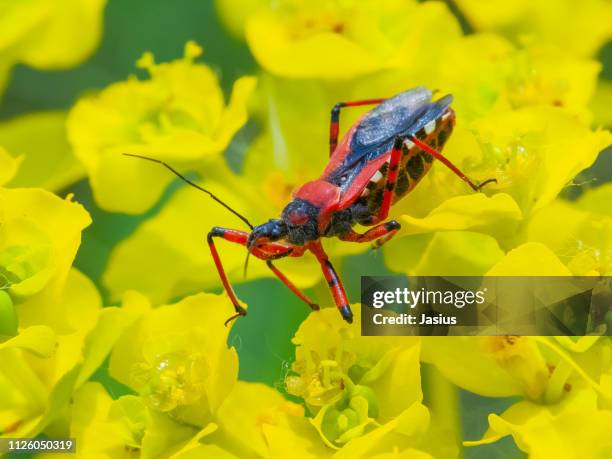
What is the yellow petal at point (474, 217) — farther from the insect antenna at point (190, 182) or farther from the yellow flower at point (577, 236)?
the insect antenna at point (190, 182)

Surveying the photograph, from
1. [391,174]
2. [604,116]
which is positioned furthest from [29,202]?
[604,116]

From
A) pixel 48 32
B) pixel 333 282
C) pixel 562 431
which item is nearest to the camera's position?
pixel 562 431

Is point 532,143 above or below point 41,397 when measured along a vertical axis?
above

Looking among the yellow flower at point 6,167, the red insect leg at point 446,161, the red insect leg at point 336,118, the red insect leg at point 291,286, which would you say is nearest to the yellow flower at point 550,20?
the red insect leg at point 336,118

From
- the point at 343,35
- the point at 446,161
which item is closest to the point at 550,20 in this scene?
the point at 343,35

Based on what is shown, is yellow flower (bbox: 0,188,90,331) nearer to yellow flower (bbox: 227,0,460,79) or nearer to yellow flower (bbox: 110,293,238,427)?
yellow flower (bbox: 110,293,238,427)

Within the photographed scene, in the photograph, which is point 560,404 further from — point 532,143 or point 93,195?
point 93,195

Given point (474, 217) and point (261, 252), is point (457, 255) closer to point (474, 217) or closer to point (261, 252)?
point (474, 217)
